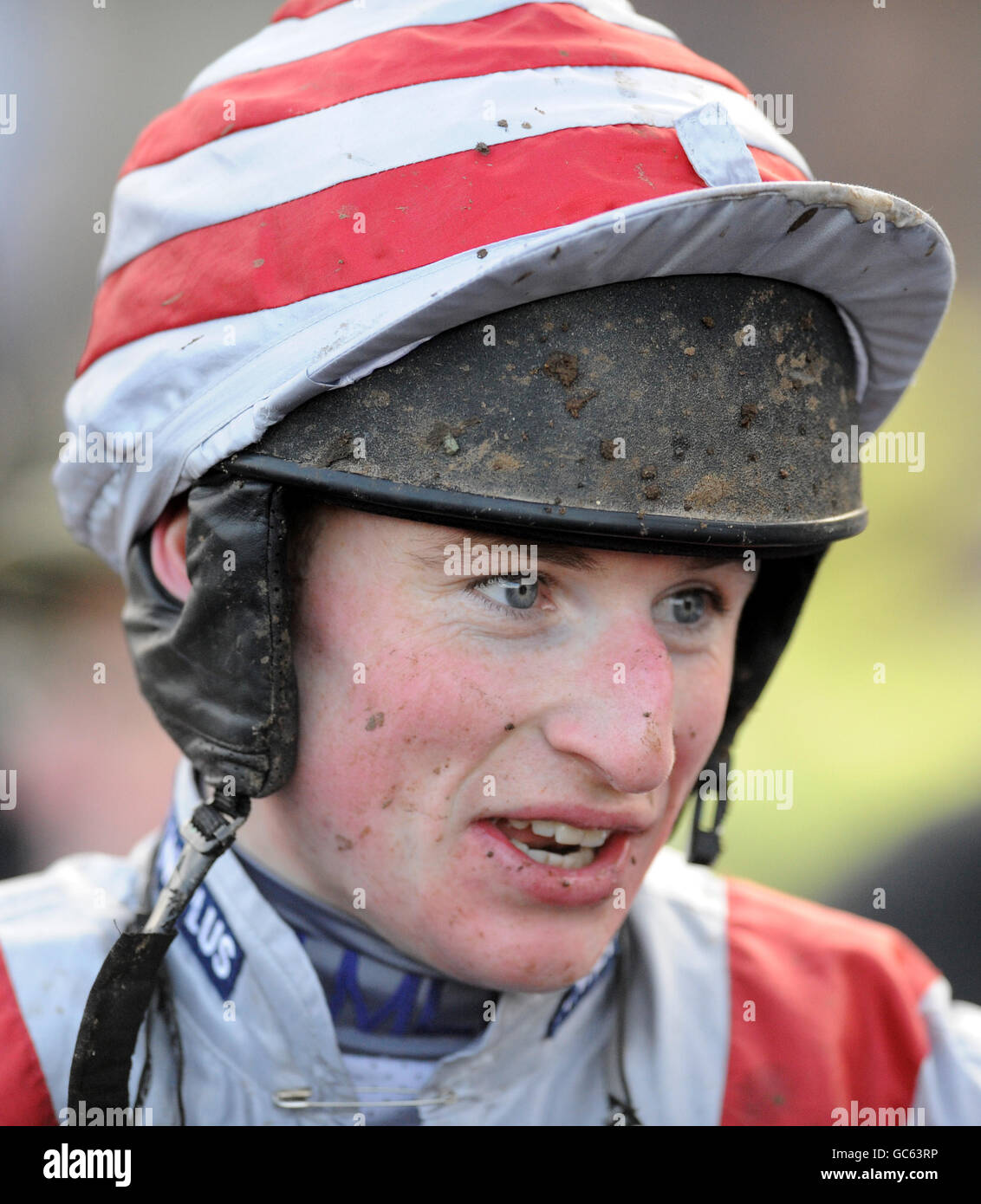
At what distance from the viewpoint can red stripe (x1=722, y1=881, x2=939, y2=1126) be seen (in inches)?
Answer: 76.7

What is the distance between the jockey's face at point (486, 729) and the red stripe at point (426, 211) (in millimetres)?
301

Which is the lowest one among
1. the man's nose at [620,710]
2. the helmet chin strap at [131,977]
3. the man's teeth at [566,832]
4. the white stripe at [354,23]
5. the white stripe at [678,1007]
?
the white stripe at [678,1007]

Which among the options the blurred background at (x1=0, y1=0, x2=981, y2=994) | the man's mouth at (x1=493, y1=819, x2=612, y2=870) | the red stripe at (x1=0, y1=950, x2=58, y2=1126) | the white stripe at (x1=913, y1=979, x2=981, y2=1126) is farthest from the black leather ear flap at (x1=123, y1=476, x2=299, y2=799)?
the blurred background at (x1=0, y1=0, x2=981, y2=994)

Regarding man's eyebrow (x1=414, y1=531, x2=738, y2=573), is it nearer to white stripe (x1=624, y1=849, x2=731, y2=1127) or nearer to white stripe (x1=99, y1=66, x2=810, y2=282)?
white stripe (x1=99, y1=66, x2=810, y2=282)

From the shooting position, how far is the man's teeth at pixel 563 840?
1.50 metres

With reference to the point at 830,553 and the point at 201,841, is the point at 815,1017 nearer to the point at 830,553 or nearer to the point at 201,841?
the point at 201,841

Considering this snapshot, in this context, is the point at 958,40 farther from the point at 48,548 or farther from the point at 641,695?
the point at 641,695

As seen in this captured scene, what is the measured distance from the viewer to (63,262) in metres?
5.25

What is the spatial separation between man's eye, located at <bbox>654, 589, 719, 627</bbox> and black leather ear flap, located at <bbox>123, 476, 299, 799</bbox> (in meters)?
0.49

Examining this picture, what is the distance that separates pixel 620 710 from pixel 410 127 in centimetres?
75

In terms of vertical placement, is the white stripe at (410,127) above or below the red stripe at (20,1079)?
above

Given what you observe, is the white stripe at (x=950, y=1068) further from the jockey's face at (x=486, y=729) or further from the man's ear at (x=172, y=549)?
the man's ear at (x=172, y=549)

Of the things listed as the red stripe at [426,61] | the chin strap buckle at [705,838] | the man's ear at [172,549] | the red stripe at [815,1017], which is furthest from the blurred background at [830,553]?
the red stripe at [426,61]

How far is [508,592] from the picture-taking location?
4.71 ft
